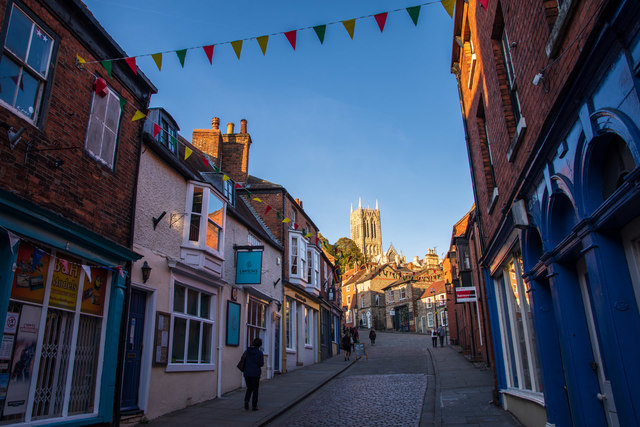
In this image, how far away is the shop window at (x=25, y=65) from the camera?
583cm

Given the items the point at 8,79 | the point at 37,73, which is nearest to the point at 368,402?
the point at 37,73

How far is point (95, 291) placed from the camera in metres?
7.45

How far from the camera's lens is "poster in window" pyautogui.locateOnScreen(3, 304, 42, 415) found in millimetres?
5695

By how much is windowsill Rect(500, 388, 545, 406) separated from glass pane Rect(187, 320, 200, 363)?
23.1ft

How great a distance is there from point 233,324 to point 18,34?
9235 mm

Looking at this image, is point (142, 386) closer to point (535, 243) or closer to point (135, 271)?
point (135, 271)

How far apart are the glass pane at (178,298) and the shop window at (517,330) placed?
7172 millimetres

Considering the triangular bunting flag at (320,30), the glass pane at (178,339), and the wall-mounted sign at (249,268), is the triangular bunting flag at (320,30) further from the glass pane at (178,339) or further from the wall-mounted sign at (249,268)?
the wall-mounted sign at (249,268)

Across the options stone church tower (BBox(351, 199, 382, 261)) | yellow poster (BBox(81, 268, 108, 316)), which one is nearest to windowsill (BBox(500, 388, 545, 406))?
yellow poster (BBox(81, 268, 108, 316))

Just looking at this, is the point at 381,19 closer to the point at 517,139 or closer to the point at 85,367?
the point at 517,139

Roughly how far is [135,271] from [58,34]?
169 inches

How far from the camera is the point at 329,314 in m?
28.1

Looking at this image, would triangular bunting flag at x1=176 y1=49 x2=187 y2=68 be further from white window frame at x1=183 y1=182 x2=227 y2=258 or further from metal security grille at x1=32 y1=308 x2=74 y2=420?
white window frame at x1=183 y1=182 x2=227 y2=258

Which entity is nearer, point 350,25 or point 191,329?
point 350,25
